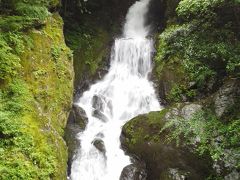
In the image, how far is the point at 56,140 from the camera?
8422mm

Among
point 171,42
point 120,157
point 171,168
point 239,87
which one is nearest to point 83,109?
point 120,157

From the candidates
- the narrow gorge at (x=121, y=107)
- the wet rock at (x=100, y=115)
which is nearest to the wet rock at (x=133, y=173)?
the narrow gorge at (x=121, y=107)

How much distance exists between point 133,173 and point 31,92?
412cm

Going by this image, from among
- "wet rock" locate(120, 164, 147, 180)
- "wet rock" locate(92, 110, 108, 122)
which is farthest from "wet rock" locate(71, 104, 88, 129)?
"wet rock" locate(120, 164, 147, 180)

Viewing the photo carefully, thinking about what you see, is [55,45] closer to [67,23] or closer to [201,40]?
[201,40]

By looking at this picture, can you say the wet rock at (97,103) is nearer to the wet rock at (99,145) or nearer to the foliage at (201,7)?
the wet rock at (99,145)

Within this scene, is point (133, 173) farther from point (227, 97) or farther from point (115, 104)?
point (115, 104)

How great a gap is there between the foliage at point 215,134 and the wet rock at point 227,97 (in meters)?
0.40

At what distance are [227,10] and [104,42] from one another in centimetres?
1116

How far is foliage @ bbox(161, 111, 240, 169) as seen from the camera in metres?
7.16

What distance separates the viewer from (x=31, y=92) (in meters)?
8.52

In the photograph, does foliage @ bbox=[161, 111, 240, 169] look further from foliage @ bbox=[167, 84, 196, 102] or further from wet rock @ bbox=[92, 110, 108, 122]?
wet rock @ bbox=[92, 110, 108, 122]

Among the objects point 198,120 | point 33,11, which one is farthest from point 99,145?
point 33,11

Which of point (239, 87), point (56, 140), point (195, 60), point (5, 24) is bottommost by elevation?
point (56, 140)
